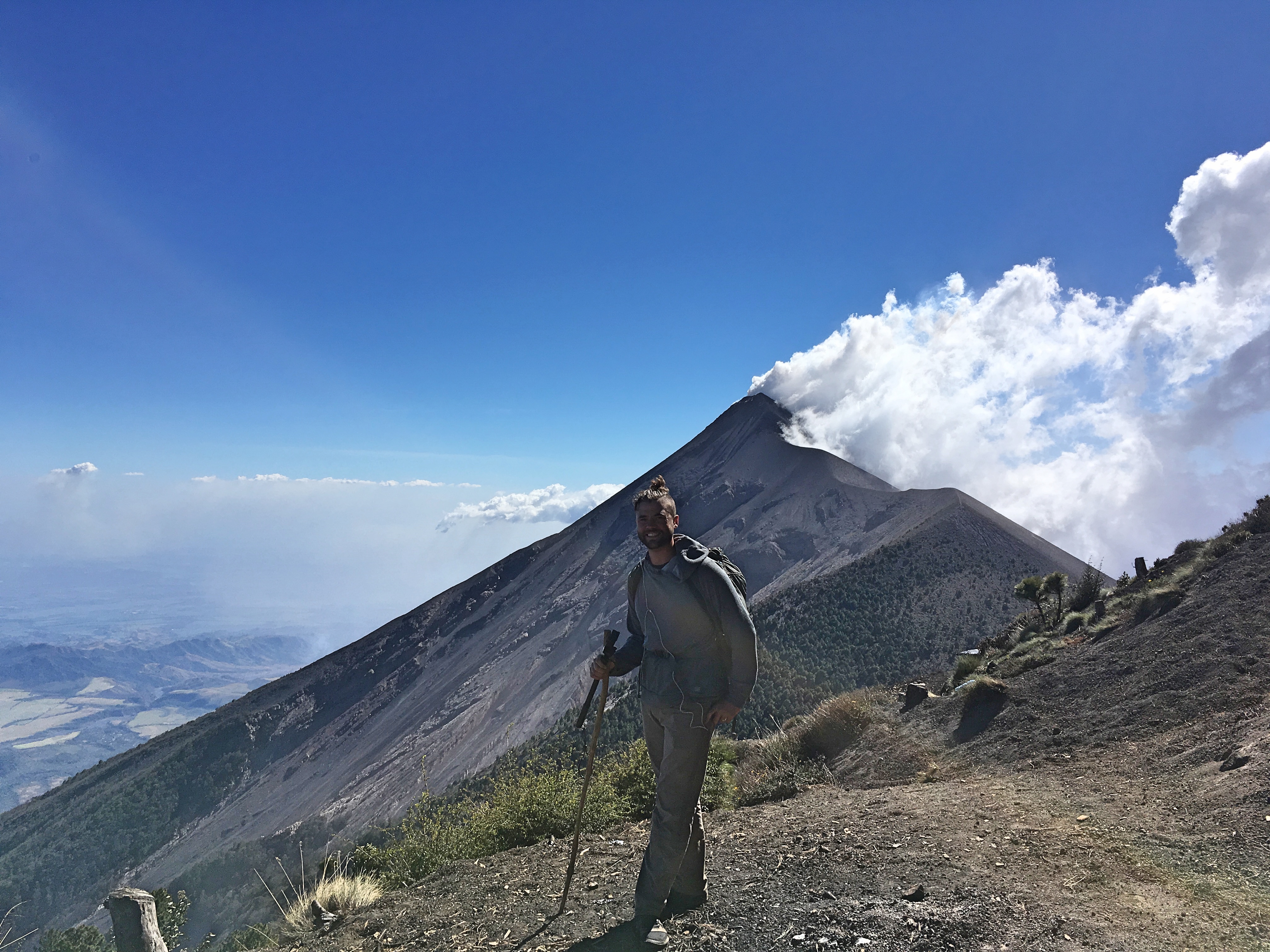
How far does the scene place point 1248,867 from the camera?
304 centimetres

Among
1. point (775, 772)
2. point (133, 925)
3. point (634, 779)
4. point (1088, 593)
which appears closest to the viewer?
point (133, 925)

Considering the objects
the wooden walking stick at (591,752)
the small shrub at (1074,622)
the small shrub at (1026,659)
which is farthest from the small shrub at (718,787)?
the small shrub at (1074,622)

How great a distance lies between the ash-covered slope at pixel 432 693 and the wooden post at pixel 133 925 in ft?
110

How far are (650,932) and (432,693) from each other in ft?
165

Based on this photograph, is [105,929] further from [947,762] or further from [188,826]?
[947,762]

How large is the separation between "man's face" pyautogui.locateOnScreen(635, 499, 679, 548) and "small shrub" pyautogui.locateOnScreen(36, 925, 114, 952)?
20.5 meters

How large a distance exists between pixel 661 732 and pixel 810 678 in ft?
72.9

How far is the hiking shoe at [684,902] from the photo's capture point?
3.32 metres

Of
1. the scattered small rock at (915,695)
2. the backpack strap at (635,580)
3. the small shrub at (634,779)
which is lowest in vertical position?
the scattered small rock at (915,695)

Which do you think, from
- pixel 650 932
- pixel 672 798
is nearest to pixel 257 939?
pixel 650 932

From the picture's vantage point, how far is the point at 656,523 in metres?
3.21

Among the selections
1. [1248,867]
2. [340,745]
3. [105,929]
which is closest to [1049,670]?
[1248,867]

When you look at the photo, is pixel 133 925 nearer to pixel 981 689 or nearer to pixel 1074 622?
pixel 981 689

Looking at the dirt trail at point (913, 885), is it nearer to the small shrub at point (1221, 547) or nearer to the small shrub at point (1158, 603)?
the small shrub at point (1158, 603)
